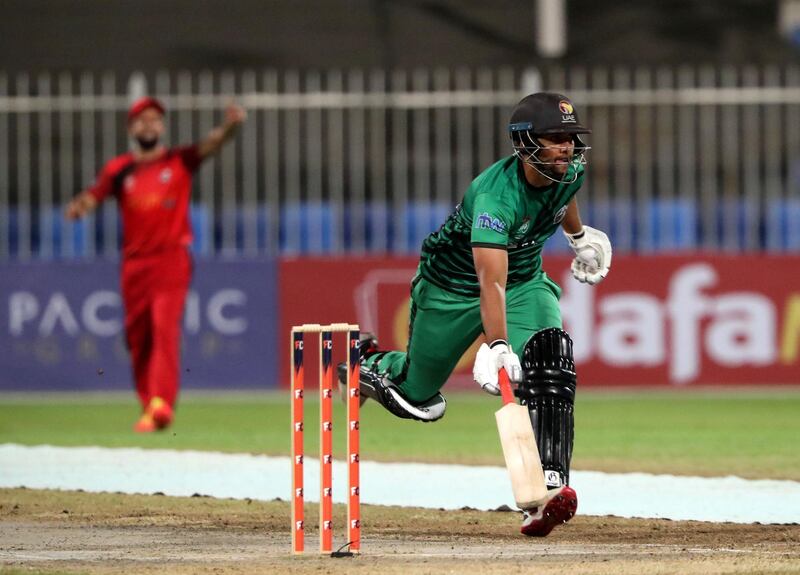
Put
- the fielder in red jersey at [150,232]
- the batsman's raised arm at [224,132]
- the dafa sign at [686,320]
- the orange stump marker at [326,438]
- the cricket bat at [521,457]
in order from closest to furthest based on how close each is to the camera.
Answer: the orange stump marker at [326,438] < the cricket bat at [521,457] < the batsman's raised arm at [224,132] < the fielder in red jersey at [150,232] < the dafa sign at [686,320]

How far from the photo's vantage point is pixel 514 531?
8.39 metres

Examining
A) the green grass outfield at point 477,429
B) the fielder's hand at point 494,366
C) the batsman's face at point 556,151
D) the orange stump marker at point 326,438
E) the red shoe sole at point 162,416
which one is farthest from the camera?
the red shoe sole at point 162,416

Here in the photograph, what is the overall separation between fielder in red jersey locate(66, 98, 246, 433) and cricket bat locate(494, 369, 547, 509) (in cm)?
581

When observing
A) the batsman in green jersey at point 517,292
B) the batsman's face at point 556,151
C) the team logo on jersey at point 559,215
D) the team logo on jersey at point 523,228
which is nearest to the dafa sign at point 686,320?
the batsman in green jersey at point 517,292

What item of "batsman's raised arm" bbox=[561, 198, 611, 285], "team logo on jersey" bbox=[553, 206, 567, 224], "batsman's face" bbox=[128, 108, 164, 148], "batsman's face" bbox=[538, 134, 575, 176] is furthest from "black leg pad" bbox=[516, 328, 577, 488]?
"batsman's face" bbox=[128, 108, 164, 148]

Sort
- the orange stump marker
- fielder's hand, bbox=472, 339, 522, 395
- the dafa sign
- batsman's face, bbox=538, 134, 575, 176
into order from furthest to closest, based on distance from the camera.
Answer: the dafa sign, batsman's face, bbox=538, 134, 575, 176, fielder's hand, bbox=472, 339, 522, 395, the orange stump marker

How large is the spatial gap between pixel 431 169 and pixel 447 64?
117 inches

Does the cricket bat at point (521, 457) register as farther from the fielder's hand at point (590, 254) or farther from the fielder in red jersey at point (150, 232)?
the fielder in red jersey at point (150, 232)

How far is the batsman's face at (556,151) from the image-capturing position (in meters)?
7.98

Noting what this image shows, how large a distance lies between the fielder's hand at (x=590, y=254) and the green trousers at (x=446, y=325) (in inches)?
14.6

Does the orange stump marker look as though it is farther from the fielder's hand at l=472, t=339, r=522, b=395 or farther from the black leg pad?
the black leg pad

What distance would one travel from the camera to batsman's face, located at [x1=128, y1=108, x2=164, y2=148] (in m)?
13.1

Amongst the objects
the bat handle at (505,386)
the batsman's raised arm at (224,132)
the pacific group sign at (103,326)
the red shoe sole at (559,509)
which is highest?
the batsman's raised arm at (224,132)

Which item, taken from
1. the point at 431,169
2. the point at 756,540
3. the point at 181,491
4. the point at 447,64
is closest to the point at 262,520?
the point at 181,491
